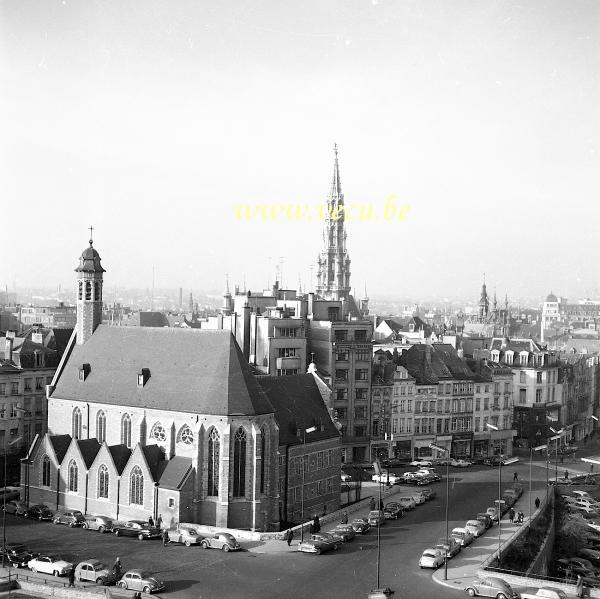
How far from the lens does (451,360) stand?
4225 inches

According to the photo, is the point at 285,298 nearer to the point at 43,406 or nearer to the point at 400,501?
the point at 43,406

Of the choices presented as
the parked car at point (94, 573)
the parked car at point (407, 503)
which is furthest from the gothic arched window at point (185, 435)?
the parked car at point (407, 503)

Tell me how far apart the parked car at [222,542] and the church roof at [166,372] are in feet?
30.0

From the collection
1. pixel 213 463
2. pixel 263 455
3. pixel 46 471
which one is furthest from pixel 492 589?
pixel 46 471

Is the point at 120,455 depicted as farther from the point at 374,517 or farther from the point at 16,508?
the point at 374,517

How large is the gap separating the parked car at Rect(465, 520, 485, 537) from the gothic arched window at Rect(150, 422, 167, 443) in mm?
23342

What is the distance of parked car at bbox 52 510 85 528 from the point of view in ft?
211

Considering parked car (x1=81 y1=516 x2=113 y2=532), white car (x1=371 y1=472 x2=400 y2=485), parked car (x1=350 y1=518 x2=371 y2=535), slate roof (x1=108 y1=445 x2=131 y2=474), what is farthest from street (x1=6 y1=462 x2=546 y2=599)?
white car (x1=371 y1=472 x2=400 y2=485)

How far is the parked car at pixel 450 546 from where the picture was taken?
56562 mm

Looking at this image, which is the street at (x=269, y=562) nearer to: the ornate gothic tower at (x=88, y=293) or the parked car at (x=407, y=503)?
the parked car at (x=407, y=503)

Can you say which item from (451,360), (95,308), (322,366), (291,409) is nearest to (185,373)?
(291,409)

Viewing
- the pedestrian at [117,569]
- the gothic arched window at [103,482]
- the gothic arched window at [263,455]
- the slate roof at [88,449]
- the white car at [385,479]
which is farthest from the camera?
the white car at [385,479]

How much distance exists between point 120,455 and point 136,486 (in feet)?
10.6

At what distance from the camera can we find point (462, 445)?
104 m
